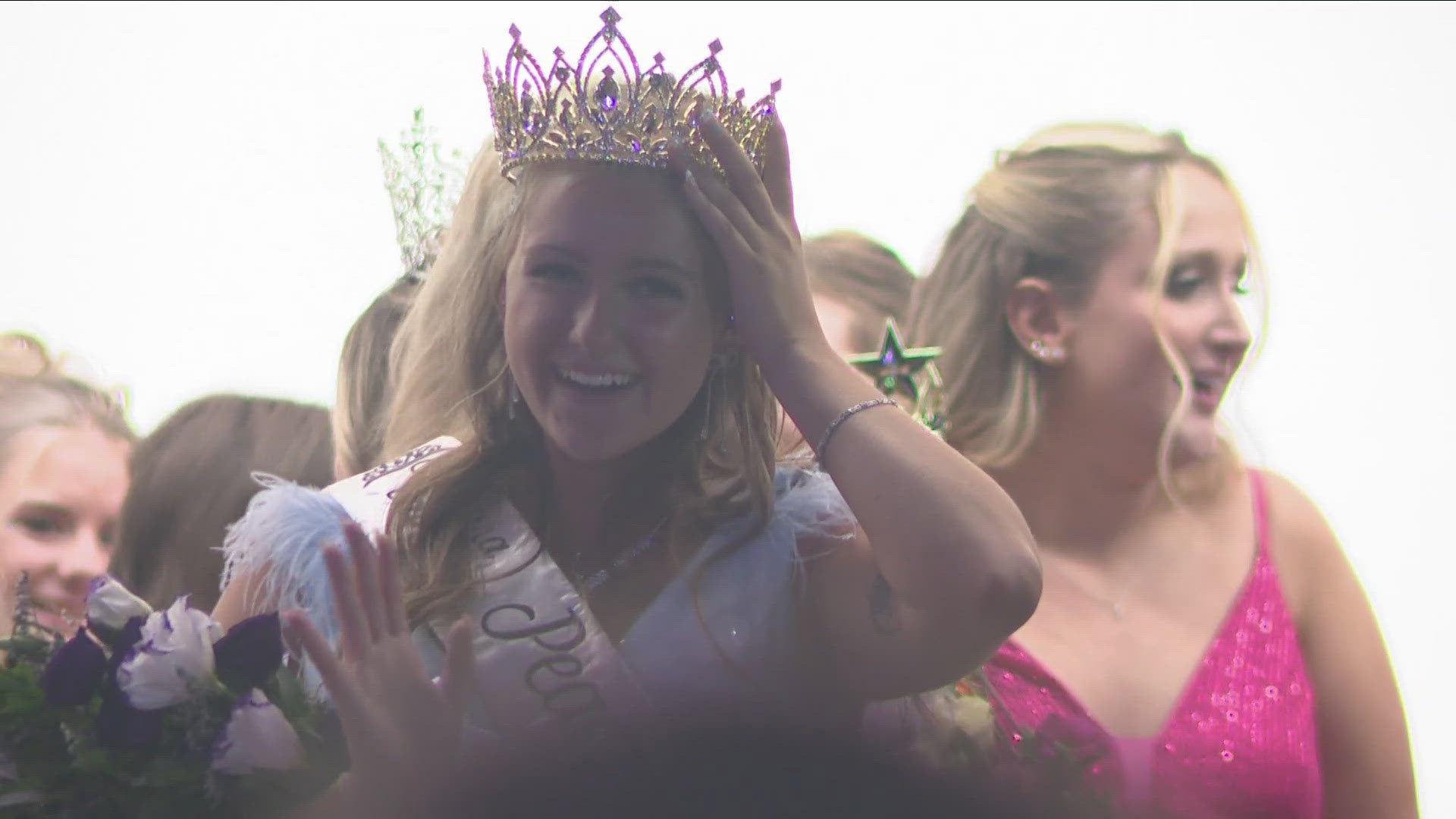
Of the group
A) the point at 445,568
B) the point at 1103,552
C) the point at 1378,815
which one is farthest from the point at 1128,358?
the point at 445,568

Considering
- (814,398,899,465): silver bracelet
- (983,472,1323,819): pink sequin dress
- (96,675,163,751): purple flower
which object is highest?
(814,398,899,465): silver bracelet

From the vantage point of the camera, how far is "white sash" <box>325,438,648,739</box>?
4.29 ft

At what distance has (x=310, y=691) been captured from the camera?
3.53 ft

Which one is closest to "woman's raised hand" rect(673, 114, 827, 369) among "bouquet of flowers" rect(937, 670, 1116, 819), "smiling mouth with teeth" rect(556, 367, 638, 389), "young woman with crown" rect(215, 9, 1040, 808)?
"young woman with crown" rect(215, 9, 1040, 808)

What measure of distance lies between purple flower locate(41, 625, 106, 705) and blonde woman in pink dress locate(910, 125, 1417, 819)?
1.06m

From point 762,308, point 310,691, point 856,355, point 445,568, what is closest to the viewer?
point 310,691

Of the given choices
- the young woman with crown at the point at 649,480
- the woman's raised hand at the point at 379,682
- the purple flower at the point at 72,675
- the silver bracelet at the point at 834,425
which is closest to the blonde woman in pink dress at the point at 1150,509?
the young woman with crown at the point at 649,480

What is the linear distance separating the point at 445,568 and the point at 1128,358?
1000 mm

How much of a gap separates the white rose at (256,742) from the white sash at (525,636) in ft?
0.87

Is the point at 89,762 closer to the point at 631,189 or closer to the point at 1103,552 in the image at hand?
the point at 631,189

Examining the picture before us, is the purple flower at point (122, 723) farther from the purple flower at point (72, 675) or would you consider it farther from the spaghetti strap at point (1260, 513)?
the spaghetti strap at point (1260, 513)

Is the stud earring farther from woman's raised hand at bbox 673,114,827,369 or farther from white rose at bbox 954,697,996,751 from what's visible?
woman's raised hand at bbox 673,114,827,369

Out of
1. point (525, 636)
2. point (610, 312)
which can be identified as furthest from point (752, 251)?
point (525, 636)

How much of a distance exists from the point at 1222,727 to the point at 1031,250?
2.19 ft
